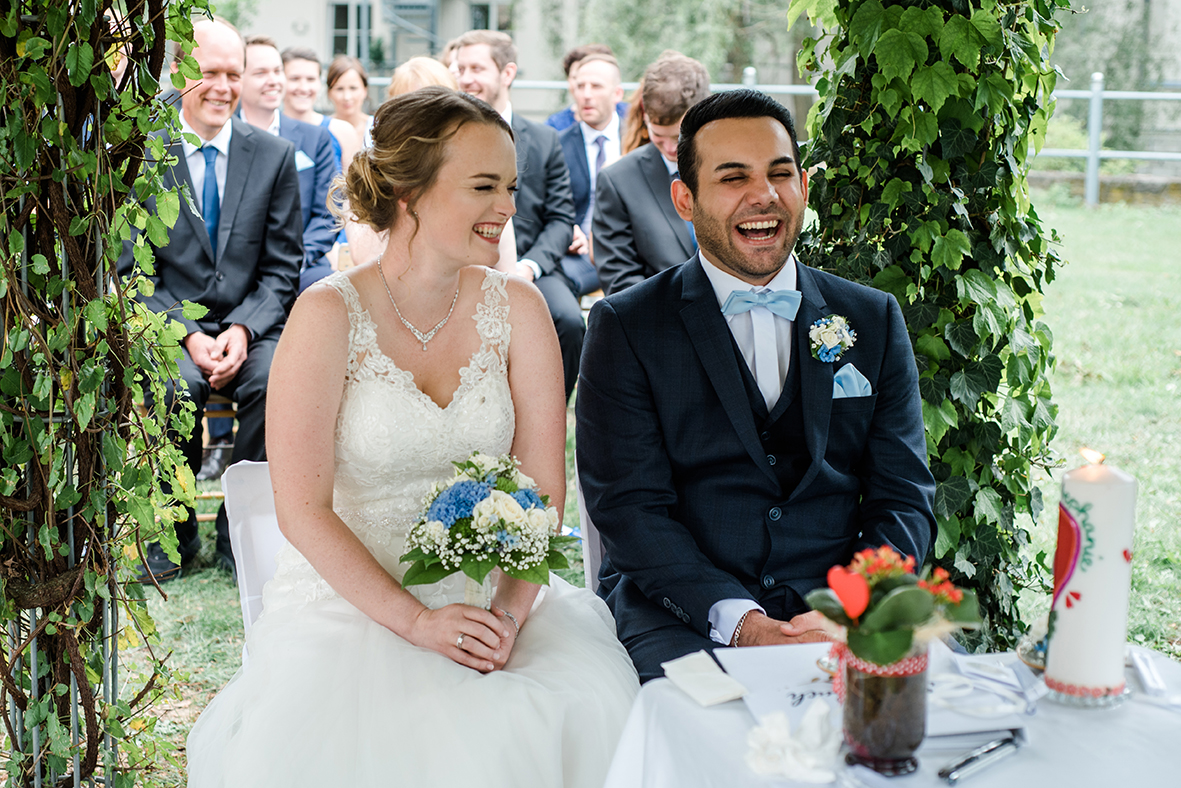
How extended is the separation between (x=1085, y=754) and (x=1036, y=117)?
2.23 meters

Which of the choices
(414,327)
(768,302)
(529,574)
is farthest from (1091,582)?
(414,327)

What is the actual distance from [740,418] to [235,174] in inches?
123

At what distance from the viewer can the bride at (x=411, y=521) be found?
74.4 inches

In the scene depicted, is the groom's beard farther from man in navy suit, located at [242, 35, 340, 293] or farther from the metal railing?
the metal railing

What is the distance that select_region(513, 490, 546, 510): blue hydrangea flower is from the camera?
1975 millimetres

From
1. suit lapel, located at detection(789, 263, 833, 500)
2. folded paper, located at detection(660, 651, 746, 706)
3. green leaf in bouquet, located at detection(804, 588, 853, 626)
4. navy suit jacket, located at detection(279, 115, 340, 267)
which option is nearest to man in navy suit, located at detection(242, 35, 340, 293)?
navy suit jacket, located at detection(279, 115, 340, 267)

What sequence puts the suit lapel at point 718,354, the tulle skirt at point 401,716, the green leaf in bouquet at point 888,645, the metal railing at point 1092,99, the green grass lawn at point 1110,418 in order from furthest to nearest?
the metal railing at point 1092,99 < the green grass lawn at point 1110,418 < the suit lapel at point 718,354 < the tulle skirt at point 401,716 < the green leaf in bouquet at point 888,645

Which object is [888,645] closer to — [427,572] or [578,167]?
[427,572]

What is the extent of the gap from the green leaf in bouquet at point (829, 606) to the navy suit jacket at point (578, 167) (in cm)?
545

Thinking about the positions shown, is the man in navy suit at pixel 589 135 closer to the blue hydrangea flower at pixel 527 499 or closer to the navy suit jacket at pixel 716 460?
the navy suit jacket at pixel 716 460

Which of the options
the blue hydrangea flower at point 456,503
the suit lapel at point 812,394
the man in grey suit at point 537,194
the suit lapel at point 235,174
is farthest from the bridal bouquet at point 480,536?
the man in grey suit at point 537,194

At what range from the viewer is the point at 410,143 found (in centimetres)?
235

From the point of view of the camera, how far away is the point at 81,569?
2.16 m

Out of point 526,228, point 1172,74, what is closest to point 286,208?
point 526,228
